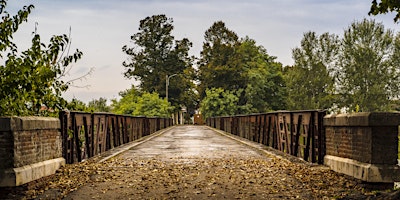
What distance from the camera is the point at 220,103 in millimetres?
61719

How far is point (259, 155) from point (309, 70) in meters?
50.3

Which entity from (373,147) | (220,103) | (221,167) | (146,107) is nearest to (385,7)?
(373,147)

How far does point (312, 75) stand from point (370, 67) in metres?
7.82

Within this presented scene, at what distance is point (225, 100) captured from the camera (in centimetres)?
6216

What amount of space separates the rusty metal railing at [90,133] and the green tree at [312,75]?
44011 mm

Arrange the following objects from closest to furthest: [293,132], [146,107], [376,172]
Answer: [376,172] → [293,132] → [146,107]

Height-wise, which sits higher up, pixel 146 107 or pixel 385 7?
pixel 385 7

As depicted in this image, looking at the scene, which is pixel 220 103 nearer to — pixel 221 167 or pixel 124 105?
pixel 124 105

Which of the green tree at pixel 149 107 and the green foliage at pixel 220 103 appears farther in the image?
the green foliage at pixel 220 103

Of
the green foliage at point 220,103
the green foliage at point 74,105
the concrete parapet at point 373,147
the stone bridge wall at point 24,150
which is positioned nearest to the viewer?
the stone bridge wall at point 24,150

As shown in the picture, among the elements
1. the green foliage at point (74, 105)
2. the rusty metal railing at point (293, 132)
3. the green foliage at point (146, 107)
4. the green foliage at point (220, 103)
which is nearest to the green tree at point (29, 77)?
the green foliage at point (74, 105)

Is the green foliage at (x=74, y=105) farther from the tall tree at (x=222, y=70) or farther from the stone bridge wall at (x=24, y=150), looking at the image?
the tall tree at (x=222, y=70)

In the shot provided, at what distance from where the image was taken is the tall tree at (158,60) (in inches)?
2876

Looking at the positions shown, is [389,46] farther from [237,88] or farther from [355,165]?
[355,165]
